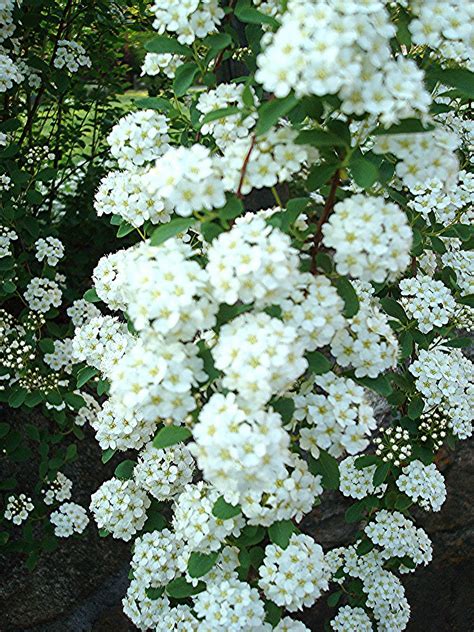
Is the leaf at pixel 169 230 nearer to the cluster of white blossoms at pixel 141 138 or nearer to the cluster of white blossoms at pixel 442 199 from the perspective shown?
the cluster of white blossoms at pixel 141 138

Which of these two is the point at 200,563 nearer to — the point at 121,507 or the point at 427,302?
the point at 121,507

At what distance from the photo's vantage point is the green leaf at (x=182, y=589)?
1.89 meters

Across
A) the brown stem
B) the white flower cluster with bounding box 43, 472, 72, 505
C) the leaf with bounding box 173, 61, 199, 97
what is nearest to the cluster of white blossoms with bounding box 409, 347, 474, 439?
the brown stem

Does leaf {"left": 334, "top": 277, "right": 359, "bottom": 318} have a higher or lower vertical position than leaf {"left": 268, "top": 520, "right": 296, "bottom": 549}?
higher

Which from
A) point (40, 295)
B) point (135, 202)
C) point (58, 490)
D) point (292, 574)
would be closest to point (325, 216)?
point (135, 202)

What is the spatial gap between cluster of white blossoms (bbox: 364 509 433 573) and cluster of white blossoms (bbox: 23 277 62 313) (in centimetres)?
139

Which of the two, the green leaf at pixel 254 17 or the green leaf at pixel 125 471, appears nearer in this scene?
the green leaf at pixel 254 17

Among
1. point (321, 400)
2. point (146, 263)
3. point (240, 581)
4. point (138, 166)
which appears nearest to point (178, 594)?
point (240, 581)

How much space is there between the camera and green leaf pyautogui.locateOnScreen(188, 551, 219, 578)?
177 cm

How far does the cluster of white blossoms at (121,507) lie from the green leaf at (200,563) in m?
0.31

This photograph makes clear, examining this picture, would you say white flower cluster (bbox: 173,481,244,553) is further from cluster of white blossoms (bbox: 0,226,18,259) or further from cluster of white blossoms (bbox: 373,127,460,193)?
cluster of white blossoms (bbox: 0,226,18,259)

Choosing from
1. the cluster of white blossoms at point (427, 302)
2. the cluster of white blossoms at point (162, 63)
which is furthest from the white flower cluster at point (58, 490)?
the cluster of white blossoms at point (162, 63)

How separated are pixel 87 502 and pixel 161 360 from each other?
201 centimetres

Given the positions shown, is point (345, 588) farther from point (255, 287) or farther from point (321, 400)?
point (255, 287)
